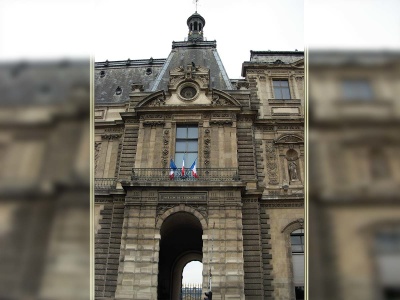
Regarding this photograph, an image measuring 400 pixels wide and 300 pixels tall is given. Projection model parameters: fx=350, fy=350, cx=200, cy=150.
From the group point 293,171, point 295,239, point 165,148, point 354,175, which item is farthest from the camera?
point 293,171

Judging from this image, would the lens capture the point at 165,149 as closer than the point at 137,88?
Yes

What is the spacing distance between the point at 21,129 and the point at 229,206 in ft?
51.9

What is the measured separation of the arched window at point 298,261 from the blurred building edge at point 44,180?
1742cm

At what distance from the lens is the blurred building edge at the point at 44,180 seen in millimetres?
2016

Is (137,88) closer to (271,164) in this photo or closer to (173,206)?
(173,206)

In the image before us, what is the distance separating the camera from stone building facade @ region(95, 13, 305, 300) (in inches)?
659

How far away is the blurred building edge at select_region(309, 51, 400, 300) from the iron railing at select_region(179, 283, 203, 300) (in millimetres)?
27760

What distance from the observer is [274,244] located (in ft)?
59.9

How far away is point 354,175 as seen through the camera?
5.73 feet

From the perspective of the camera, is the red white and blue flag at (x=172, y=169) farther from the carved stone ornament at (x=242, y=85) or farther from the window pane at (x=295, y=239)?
the carved stone ornament at (x=242, y=85)

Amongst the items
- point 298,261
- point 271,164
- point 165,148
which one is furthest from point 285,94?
point 298,261

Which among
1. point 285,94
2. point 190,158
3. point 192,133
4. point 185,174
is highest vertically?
point 285,94

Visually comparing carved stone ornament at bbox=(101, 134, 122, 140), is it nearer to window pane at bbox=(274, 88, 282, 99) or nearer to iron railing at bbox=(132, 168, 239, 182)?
iron railing at bbox=(132, 168, 239, 182)

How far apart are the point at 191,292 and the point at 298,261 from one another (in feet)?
41.9
